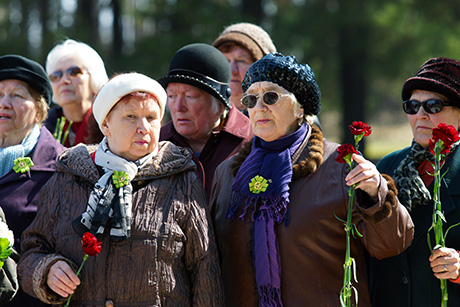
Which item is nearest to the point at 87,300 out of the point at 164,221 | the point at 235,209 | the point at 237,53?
the point at 164,221

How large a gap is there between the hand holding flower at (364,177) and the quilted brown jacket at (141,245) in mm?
824

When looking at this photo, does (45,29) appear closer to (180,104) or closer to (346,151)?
(180,104)

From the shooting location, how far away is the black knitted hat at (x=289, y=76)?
3205 millimetres

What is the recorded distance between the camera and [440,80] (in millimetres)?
3307

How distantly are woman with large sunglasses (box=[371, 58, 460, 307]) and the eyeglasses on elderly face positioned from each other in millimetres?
2783

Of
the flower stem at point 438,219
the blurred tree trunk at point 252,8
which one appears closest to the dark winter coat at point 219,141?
the flower stem at point 438,219

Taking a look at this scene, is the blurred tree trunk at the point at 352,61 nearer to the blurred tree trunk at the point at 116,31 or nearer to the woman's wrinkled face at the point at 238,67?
the blurred tree trunk at the point at 116,31

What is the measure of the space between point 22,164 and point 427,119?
2.44 meters

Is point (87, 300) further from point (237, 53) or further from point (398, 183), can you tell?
point (237, 53)

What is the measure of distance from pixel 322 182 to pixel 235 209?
0.50 m

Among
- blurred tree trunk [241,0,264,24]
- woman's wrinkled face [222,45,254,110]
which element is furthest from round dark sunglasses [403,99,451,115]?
blurred tree trunk [241,0,264,24]

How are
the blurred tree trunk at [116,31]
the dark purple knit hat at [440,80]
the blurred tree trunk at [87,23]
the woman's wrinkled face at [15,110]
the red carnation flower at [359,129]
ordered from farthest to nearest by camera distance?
the blurred tree trunk at [116,31] < the blurred tree trunk at [87,23] < the woman's wrinkled face at [15,110] < the dark purple knit hat at [440,80] < the red carnation flower at [359,129]

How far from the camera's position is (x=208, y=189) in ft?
12.8

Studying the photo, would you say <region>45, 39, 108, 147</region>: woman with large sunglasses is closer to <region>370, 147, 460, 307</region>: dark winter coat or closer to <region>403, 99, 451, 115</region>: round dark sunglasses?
<region>403, 99, 451, 115</region>: round dark sunglasses
